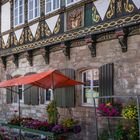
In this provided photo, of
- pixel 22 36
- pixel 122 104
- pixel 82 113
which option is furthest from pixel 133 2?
pixel 22 36

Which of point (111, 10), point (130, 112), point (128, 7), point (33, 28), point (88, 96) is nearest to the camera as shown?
point (130, 112)

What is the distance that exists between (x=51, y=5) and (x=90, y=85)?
3630 mm

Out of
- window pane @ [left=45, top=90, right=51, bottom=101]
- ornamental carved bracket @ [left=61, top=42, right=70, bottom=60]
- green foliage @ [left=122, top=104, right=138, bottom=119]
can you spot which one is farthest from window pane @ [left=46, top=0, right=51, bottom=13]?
green foliage @ [left=122, top=104, right=138, bottom=119]

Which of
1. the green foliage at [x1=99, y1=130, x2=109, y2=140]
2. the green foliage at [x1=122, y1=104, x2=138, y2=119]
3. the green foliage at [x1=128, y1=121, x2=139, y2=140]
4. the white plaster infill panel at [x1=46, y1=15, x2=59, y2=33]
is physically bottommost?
the green foliage at [x1=99, y1=130, x2=109, y2=140]

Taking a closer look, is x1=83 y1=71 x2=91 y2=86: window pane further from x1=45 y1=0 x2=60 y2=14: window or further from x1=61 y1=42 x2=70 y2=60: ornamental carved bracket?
x1=45 y1=0 x2=60 y2=14: window

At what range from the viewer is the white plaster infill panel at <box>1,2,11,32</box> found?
17594 millimetres

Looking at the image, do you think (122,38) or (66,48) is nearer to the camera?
(122,38)

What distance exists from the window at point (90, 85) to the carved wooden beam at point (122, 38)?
1.59 m

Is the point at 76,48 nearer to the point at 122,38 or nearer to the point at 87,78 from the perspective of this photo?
the point at 87,78

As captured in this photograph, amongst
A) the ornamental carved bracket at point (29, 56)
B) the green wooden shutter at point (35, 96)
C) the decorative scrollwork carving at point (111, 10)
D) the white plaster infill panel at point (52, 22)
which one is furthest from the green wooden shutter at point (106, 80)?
the ornamental carved bracket at point (29, 56)

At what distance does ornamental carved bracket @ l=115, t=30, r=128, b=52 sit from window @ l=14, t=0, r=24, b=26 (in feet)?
21.3

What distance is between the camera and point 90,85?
1250 cm

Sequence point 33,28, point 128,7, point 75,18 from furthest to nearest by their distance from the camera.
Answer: point 33,28 < point 75,18 < point 128,7

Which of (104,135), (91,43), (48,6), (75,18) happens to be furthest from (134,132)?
(48,6)
